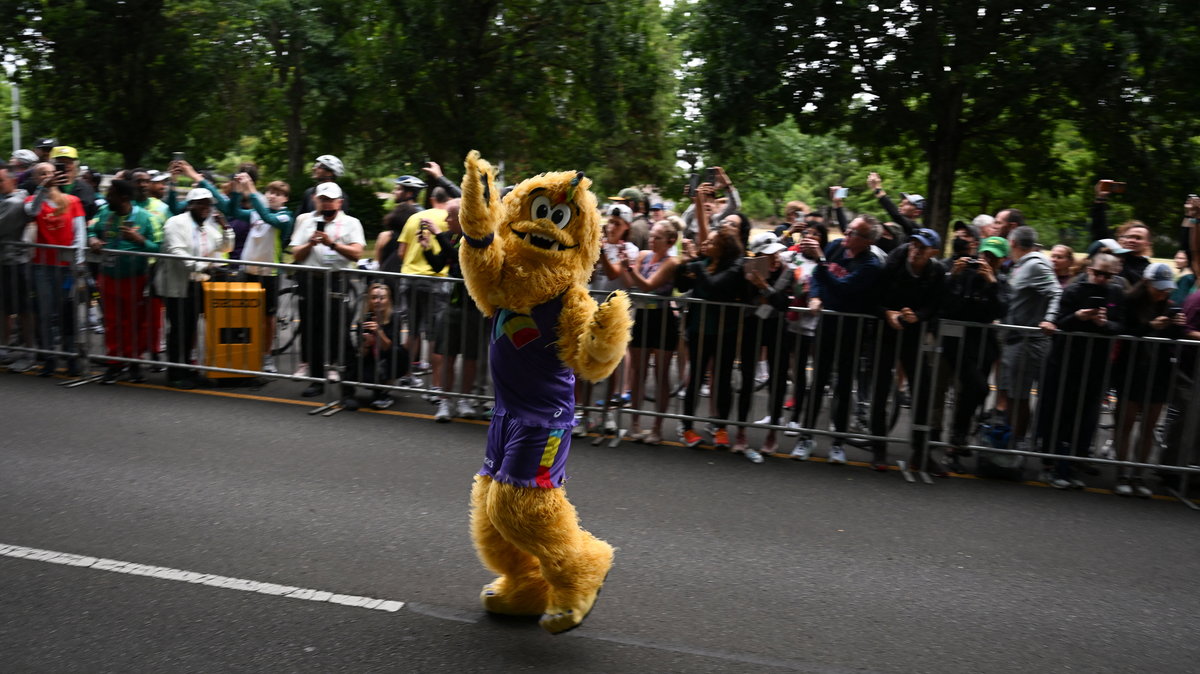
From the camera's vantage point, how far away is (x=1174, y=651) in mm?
4820

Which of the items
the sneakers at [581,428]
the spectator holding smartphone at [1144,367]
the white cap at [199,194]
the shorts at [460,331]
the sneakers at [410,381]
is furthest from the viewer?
the white cap at [199,194]

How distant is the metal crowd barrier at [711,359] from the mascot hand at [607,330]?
3469mm

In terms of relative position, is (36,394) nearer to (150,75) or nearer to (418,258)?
(418,258)

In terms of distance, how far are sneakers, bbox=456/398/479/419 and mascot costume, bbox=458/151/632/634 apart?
3.77 meters

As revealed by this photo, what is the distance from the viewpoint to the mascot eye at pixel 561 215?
15.5 feet

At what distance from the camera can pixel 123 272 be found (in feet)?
29.8

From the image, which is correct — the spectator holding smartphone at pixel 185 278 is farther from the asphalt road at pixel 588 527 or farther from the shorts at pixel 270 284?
the asphalt road at pixel 588 527

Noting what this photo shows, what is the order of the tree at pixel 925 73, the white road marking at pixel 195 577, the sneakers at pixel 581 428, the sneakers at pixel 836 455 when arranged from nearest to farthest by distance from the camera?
the white road marking at pixel 195 577 < the sneakers at pixel 836 455 < the sneakers at pixel 581 428 < the tree at pixel 925 73

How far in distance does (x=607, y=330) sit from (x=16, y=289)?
23.5ft

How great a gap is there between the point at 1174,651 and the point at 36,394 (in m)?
8.43

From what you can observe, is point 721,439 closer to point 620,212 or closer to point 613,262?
point 613,262

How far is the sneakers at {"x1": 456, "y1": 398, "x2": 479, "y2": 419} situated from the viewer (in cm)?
855

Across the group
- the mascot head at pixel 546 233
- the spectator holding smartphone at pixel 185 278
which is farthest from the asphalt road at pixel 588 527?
the mascot head at pixel 546 233

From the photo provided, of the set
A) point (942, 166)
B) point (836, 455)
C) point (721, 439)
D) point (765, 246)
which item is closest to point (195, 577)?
point (721, 439)
